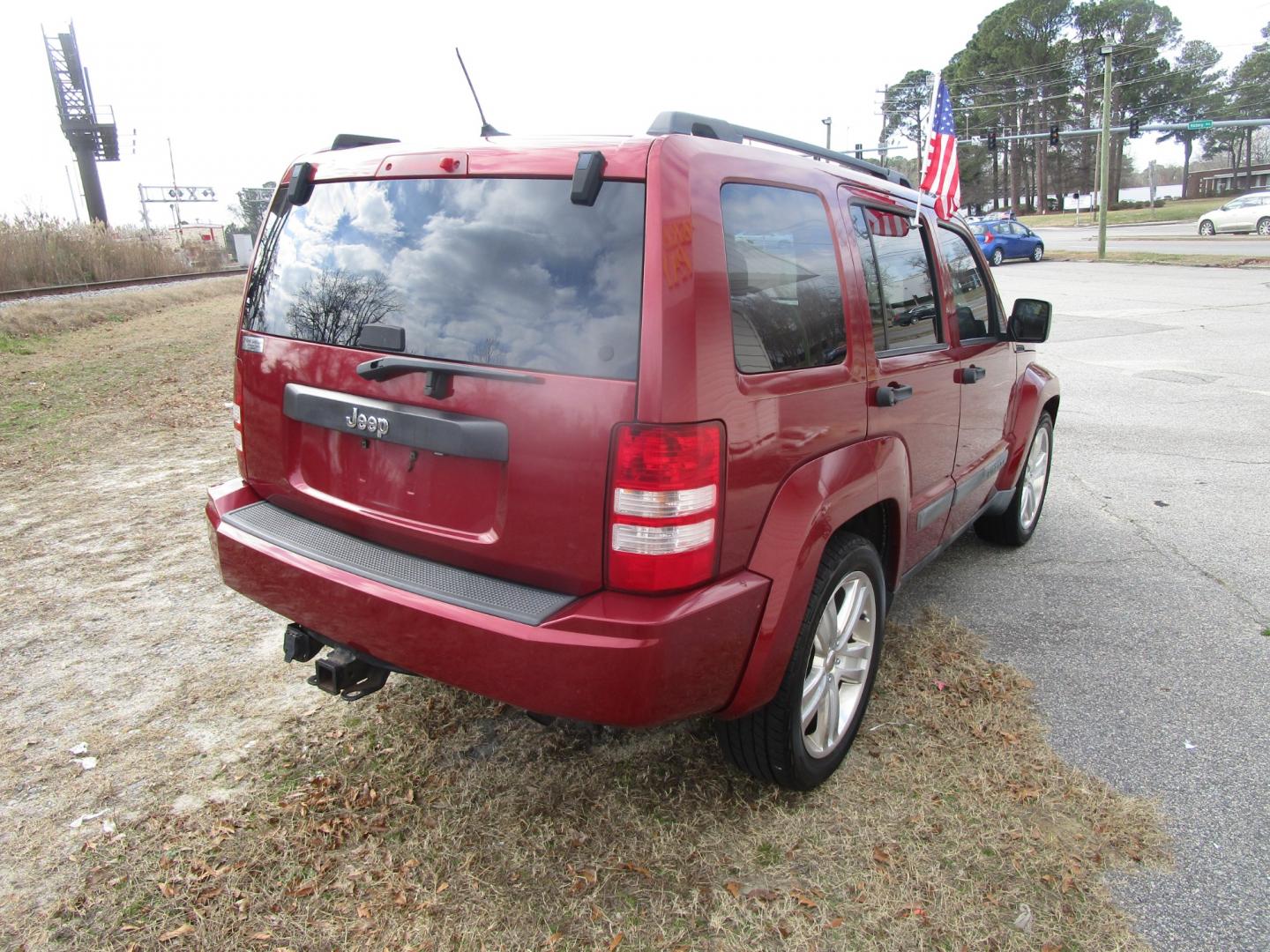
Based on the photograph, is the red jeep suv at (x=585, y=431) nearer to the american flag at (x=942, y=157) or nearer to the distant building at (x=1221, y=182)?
the american flag at (x=942, y=157)

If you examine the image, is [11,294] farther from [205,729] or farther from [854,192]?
[854,192]

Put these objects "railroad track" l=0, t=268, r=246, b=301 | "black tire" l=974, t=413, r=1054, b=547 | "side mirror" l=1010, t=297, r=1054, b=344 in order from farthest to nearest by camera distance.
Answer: "railroad track" l=0, t=268, r=246, b=301, "black tire" l=974, t=413, r=1054, b=547, "side mirror" l=1010, t=297, r=1054, b=344

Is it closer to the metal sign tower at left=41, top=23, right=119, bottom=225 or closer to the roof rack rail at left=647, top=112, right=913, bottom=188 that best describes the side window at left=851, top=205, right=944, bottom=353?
the roof rack rail at left=647, top=112, right=913, bottom=188

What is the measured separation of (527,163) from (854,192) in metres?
1.27

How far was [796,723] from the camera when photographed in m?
2.46

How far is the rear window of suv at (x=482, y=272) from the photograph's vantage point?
202 centimetres

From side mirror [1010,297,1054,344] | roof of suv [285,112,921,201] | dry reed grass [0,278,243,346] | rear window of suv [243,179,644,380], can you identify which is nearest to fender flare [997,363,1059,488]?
side mirror [1010,297,1054,344]

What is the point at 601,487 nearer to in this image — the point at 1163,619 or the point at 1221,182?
the point at 1163,619

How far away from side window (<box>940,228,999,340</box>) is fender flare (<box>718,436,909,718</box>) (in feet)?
4.84

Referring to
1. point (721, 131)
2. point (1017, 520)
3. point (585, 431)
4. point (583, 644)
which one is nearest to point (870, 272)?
point (721, 131)

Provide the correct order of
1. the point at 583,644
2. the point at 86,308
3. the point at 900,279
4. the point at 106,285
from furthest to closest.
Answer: the point at 106,285
the point at 86,308
the point at 900,279
the point at 583,644

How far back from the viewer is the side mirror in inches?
152

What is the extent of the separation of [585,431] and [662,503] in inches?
9.8

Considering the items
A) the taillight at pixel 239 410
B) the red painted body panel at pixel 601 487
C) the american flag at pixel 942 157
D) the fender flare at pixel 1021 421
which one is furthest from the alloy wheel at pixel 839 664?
the american flag at pixel 942 157
